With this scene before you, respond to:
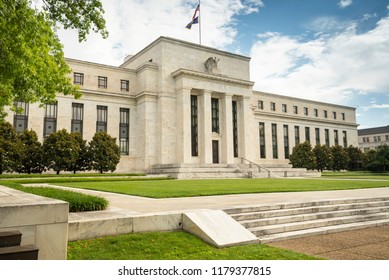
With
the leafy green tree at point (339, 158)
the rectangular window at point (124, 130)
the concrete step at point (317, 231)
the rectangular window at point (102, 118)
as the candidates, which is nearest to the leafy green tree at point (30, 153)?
the rectangular window at point (102, 118)

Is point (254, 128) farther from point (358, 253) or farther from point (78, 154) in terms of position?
point (358, 253)

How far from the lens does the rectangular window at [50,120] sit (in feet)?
120

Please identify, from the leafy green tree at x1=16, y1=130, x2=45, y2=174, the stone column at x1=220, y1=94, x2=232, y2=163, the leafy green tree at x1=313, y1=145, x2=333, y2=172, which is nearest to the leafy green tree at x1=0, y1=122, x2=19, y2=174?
the leafy green tree at x1=16, y1=130, x2=45, y2=174

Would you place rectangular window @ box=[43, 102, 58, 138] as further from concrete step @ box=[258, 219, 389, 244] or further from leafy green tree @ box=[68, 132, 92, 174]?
concrete step @ box=[258, 219, 389, 244]

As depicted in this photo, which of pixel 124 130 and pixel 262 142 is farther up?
pixel 124 130

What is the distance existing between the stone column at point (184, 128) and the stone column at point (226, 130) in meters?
5.80

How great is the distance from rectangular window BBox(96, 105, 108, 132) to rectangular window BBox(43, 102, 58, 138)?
5.25m

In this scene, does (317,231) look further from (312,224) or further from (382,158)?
(382,158)

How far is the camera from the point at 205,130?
1626 inches

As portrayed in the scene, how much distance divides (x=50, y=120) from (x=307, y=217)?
35.6 metres

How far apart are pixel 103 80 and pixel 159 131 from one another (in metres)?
10.7

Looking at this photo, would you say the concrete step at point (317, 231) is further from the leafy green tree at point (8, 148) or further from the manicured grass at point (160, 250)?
the leafy green tree at point (8, 148)

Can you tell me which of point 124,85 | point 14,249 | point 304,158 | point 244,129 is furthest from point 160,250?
point 304,158
